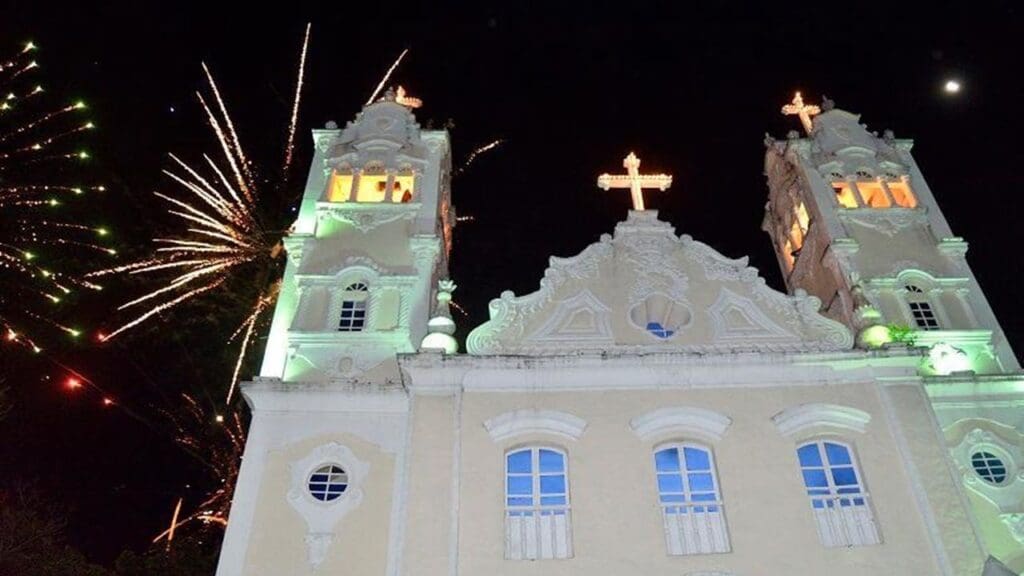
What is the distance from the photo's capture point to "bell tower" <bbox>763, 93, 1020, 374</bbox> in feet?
69.6

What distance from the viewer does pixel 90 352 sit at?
29.7 metres

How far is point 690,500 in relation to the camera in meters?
16.5

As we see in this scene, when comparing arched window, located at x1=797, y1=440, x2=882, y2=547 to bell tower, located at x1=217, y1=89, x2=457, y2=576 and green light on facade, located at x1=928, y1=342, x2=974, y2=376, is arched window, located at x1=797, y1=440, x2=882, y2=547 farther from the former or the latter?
bell tower, located at x1=217, y1=89, x2=457, y2=576

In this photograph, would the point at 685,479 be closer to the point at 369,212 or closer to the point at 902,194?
the point at 369,212

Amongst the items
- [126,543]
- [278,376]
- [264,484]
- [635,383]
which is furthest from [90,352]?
[635,383]

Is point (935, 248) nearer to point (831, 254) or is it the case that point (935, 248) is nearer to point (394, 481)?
point (831, 254)

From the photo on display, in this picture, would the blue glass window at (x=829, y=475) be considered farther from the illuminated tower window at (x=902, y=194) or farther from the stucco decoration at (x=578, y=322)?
the illuminated tower window at (x=902, y=194)

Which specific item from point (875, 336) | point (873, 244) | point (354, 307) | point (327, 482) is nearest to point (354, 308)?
point (354, 307)

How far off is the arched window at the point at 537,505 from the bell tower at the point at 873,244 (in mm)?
7305

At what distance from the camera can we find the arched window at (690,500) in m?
15.9

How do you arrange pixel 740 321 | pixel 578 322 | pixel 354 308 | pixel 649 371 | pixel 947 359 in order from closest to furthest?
pixel 649 371 < pixel 578 322 < pixel 740 321 < pixel 947 359 < pixel 354 308

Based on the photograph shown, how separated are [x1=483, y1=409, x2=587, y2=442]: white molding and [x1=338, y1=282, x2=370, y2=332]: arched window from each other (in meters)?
4.83

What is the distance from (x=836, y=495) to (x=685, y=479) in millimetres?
2725

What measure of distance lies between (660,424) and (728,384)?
1779mm
